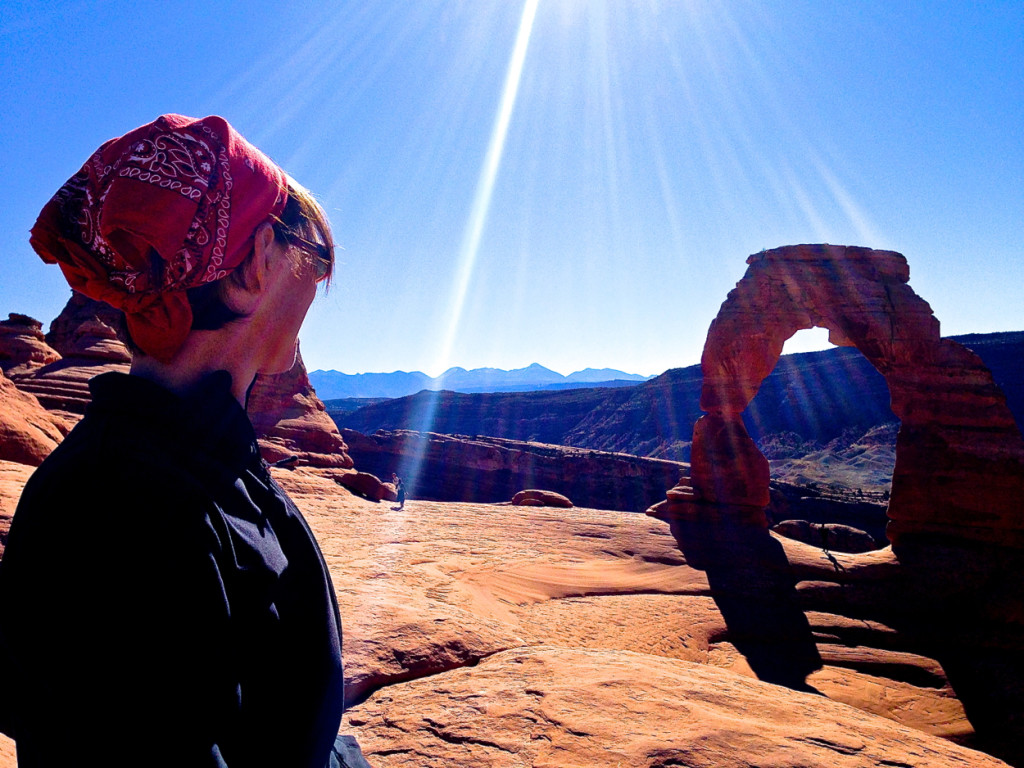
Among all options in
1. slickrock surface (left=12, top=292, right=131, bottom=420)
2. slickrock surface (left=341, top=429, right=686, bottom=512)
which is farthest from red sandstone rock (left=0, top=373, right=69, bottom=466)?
slickrock surface (left=341, top=429, right=686, bottom=512)

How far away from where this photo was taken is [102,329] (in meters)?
20.4

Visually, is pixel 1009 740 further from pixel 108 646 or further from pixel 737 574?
pixel 108 646

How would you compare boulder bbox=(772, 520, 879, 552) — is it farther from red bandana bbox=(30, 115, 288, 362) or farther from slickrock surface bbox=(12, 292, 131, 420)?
slickrock surface bbox=(12, 292, 131, 420)

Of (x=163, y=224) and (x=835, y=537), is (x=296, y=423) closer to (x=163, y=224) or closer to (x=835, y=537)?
(x=835, y=537)

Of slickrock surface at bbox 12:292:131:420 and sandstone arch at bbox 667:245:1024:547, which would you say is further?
slickrock surface at bbox 12:292:131:420

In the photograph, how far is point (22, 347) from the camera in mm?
18453

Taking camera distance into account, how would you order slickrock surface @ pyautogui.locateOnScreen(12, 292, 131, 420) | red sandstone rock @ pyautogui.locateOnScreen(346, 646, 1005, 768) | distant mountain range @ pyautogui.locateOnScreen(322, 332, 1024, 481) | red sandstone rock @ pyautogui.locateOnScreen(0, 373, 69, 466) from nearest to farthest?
1. red sandstone rock @ pyautogui.locateOnScreen(346, 646, 1005, 768)
2. red sandstone rock @ pyautogui.locateOnScreen(0, 373, 69, 466)
3. slickrock surface @ pyautogui.locateOnScreen(12, 292, 131, 420)
4. distant mountain range @ pyautogui.locateOnScreen(322, 332, 1024, 481)

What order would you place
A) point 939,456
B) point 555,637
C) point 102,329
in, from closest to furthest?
point 555,637
point 939,456
point 102,329

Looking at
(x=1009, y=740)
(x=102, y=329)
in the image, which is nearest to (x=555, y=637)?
(x=1009, y=740)

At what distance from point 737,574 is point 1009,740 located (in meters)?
4.04

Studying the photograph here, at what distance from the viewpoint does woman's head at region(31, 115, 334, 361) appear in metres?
1.05

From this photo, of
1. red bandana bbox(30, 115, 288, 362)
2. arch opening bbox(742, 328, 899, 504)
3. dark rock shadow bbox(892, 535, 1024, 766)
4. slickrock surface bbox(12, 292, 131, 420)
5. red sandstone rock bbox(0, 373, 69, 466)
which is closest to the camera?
red bandana bbox(30, 115, 288, 362)

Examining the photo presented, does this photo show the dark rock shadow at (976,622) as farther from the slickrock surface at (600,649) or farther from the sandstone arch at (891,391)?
the sandstone arch at (891,391)

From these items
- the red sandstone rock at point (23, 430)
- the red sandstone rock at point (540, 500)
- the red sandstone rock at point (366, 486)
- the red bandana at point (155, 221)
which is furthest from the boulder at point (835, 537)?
the red bandana at point (155, 221)
